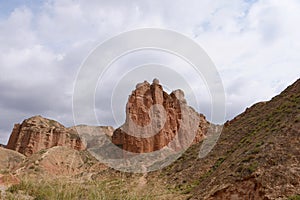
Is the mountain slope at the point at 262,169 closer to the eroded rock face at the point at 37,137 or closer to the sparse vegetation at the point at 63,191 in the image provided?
the sparse vegetation at the point at 63,191

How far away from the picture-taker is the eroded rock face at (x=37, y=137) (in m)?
99.9

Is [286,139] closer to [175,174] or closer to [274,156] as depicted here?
[274,156]

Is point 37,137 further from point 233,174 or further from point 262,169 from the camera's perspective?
point 262,169

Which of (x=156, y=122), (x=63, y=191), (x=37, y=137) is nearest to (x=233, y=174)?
(x=63, y=191)

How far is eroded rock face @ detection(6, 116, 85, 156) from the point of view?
9988cm

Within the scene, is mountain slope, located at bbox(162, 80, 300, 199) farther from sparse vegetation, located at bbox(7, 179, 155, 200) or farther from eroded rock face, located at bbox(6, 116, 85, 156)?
eroded rock face, located at bbox(6, 116, 85, 156)

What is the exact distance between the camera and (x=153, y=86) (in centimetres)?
7369

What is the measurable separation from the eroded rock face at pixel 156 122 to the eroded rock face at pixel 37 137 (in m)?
33.9

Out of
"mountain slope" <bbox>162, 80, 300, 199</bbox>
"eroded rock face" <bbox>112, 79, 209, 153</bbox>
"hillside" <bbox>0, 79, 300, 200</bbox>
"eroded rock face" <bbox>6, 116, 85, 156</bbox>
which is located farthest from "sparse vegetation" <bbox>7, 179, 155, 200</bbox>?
"eroded rock face" <bbox>6, 116, 85, 156</bbox>

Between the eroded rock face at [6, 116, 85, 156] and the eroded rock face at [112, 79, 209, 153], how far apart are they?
33.9 meters

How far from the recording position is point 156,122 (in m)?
68.8

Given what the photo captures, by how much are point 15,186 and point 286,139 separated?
20.1m

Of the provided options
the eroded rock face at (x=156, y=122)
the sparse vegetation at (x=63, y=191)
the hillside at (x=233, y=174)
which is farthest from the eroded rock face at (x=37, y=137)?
the sparse vegetation at (x=63, y=191)

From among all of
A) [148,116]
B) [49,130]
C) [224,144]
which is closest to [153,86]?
[148,116]
